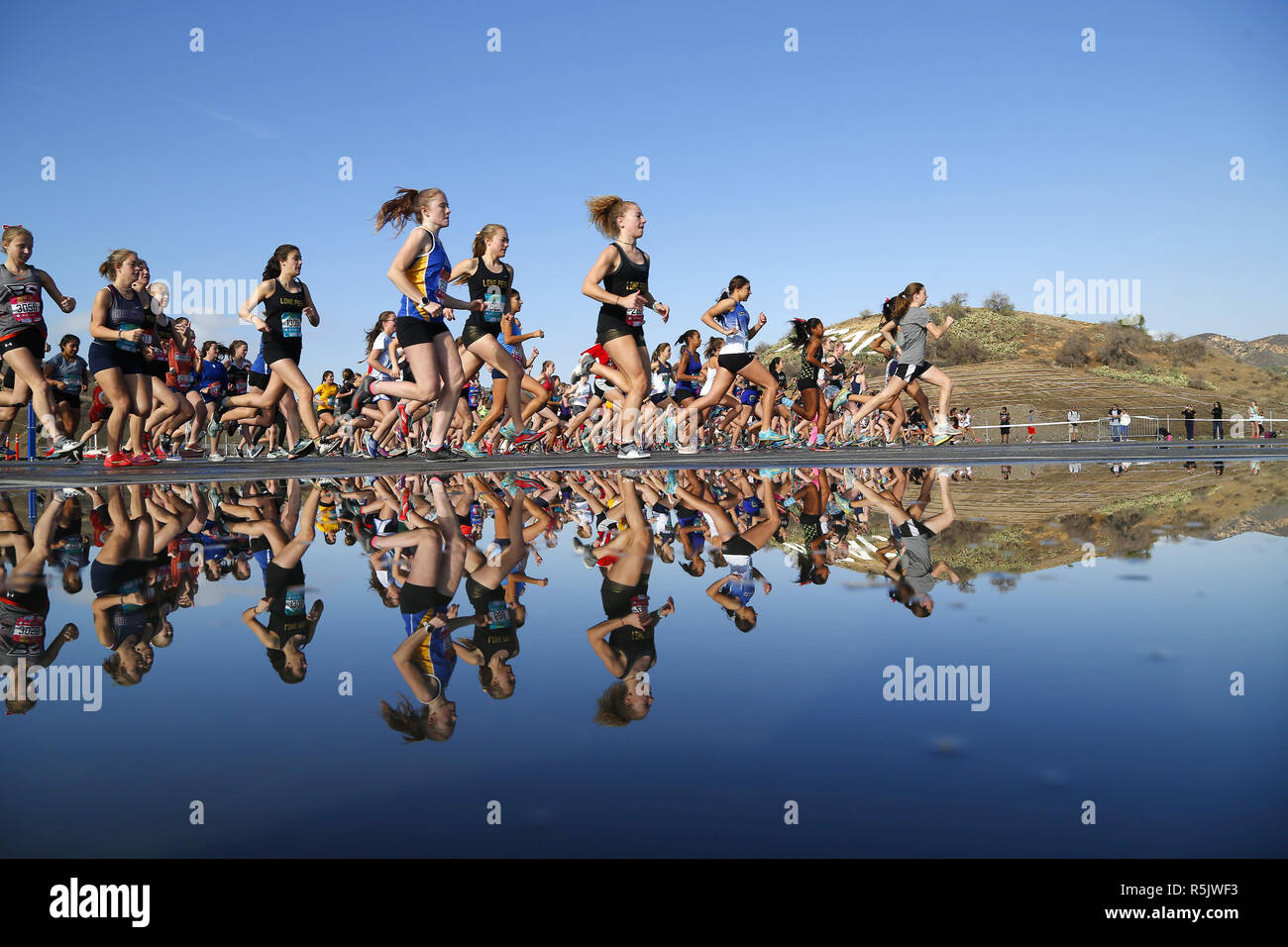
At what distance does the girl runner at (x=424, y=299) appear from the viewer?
946 centimetres

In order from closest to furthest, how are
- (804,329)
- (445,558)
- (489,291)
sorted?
1. (445,558)
2. (489,291)
3. (804,329)

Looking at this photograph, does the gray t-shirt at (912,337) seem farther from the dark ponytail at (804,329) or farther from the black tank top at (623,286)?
the black tank top at (623,286)

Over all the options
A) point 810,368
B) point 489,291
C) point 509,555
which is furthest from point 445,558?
point 810,368

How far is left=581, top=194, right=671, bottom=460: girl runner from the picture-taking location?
10094mm

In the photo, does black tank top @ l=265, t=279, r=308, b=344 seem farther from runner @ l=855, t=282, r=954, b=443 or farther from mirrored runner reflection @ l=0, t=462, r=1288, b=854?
runner @ l=855, t=282, r=954, b=443

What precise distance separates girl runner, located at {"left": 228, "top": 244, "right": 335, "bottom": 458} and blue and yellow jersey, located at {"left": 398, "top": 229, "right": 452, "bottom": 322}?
5.64 feet

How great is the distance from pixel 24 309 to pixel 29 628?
372 inches

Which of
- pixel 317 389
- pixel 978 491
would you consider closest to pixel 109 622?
pixel 978 491

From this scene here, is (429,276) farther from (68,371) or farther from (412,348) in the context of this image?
(68,371)

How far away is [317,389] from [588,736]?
65.9 ft
